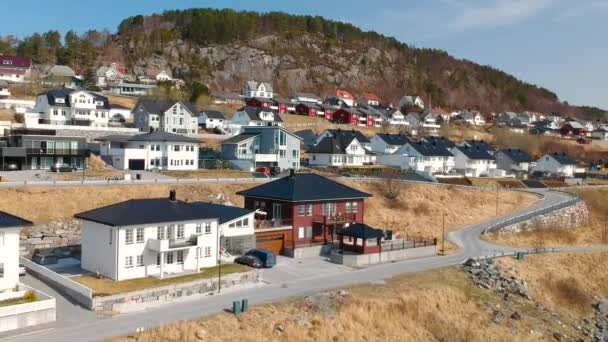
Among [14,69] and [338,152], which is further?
[14,69]

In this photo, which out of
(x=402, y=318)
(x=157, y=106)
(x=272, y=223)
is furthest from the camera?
(x=157, y=106)

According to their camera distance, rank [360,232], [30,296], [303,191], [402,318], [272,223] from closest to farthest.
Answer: [30,296], [402,318], [360,232], [272,223], [303,191]

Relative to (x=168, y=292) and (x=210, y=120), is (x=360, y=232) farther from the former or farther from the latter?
(x=210, y=120)

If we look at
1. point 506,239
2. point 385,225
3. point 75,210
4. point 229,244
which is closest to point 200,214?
point 229,244

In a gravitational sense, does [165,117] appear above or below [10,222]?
above

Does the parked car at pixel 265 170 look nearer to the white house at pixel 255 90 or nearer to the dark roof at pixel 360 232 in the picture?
the dark roof at pixel 360 232

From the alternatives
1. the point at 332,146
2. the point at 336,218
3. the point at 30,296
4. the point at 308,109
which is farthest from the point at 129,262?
the point at 308,109

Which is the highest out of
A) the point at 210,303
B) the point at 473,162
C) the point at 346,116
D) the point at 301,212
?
the point at 346,116

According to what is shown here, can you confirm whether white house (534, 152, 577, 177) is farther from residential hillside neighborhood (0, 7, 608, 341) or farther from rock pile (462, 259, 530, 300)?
rock pile (462, 259, 530, 300)
